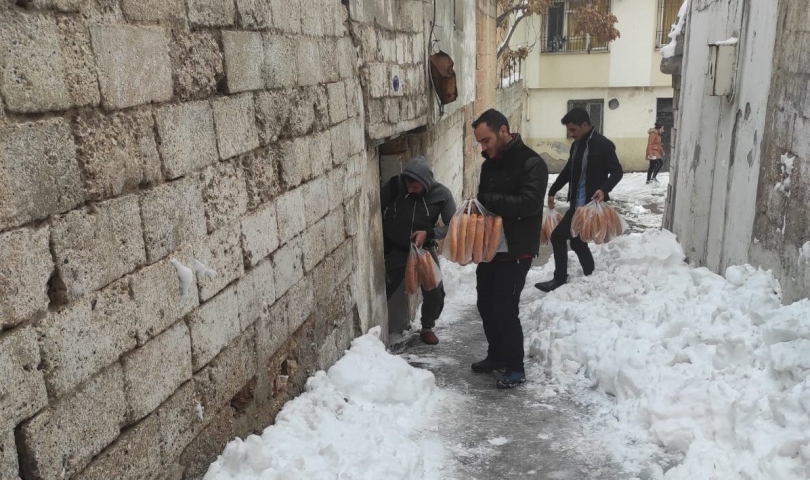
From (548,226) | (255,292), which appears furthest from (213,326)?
(548,226)

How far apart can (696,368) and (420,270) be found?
2593 mm

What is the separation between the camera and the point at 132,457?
2330 mm

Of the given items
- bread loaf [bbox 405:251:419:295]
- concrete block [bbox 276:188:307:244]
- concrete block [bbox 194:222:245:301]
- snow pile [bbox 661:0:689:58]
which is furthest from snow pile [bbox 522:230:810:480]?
snow pile [bbox 661:0:689:58]

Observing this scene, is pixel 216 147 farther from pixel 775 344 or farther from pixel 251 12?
pixel 775 344

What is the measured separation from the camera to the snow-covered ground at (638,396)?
10.3 ft

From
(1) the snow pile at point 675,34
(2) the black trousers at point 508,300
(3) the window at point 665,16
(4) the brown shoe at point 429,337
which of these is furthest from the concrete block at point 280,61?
(3) the window at point 665,16

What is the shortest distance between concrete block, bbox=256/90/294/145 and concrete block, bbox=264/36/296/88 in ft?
0.18

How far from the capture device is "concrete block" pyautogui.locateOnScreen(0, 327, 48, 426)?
179cm

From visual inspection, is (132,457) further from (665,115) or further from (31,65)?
(665,115)

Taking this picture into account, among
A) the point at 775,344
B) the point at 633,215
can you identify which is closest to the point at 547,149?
the point at 633,215

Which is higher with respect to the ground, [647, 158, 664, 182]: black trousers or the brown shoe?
the brown shoe

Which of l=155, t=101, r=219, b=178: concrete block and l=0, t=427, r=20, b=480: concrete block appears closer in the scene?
l=0, t=427, r=20, b=480: concrete block

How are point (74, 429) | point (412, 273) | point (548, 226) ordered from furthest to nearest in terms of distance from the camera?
1. point (548, 226)
2. point (412, 273)
3. point (74, 429)

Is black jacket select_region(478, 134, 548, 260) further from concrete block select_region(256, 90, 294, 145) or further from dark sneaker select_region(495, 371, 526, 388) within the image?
concrete block select_region(256, 90, 294, 145)
